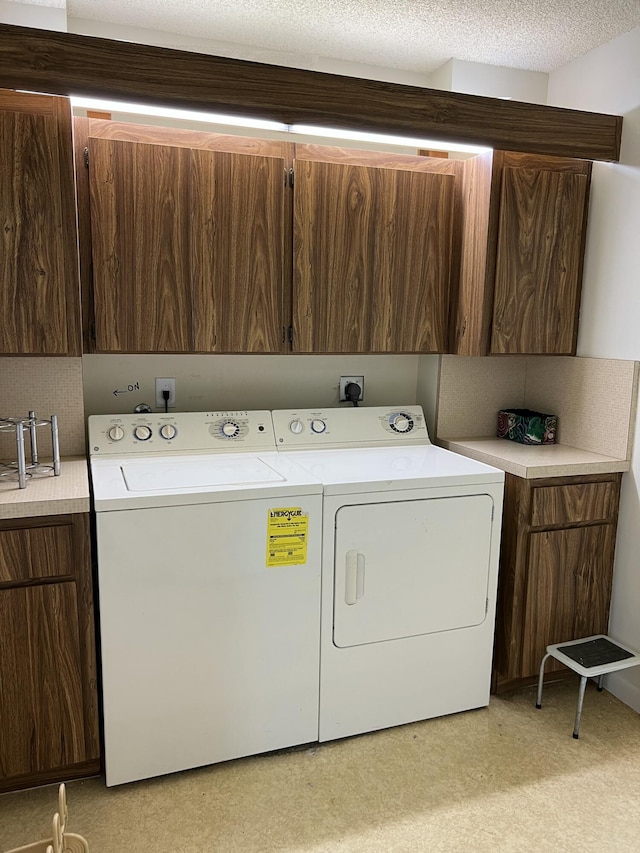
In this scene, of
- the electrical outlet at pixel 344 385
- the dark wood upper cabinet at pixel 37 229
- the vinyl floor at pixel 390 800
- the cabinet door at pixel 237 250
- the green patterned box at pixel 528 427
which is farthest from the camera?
the electrical outlet at pixel 344 385

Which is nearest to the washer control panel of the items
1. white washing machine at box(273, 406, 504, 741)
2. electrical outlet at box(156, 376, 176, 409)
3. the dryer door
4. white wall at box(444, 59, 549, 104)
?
electrical outlet at box(156, 376, 176, 409)

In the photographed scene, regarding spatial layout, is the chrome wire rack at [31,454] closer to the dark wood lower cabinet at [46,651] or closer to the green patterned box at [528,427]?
the dark wood lower cabinet at [46,651]

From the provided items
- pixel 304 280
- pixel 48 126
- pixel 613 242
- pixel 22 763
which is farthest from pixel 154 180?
pixel 22 763

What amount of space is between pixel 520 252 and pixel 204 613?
1.79 metres

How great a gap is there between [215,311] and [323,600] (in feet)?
3.59

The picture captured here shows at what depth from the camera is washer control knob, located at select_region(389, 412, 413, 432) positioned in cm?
278

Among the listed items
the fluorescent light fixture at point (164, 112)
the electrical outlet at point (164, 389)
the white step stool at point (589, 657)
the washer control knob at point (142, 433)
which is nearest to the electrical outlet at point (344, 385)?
the electrical outlet at point (164, 389)

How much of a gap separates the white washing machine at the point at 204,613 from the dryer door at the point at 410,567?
11 cm

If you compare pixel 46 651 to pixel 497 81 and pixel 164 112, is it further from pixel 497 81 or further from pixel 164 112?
pixel 497 81

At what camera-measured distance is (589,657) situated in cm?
236

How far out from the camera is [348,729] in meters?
2.22

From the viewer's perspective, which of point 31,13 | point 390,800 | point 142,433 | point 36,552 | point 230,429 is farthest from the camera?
point 230,429

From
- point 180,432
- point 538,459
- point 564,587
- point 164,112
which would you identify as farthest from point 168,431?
point 564,587

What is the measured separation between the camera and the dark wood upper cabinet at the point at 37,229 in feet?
6.37
